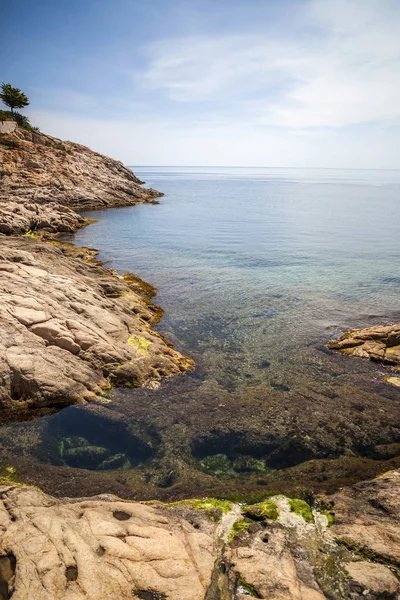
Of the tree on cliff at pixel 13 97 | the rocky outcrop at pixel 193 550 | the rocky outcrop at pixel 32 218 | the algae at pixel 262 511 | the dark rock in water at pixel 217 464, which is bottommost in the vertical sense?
the dark rock in water at pixel 217 464

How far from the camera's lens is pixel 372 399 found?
15930 mm

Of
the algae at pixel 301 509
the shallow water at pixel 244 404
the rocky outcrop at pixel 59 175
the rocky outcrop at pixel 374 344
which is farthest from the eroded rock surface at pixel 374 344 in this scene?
the rocky outcrop at pixel 59 175

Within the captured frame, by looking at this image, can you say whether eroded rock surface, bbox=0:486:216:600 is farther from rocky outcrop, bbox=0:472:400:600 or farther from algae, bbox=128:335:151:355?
algae, bbox=128:335:151:355

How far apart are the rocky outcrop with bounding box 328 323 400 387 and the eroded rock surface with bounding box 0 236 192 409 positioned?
967cm

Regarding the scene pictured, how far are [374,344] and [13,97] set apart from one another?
9701 cm

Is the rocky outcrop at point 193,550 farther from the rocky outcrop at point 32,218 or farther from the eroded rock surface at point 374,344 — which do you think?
the rocky outcrop at point 32,218

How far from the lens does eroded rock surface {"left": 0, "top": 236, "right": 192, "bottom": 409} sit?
1471 cm

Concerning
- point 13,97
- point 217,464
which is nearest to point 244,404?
point 217,464

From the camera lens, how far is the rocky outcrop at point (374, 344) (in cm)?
1908

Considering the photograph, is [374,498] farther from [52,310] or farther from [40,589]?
[52,310]

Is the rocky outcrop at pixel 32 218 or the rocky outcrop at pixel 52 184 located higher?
the rocky outcrop at pixel 52 184

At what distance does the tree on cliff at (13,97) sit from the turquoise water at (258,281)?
41.1 metres

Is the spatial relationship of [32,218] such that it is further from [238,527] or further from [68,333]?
[238,527]

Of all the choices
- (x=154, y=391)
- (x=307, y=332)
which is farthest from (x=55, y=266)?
(x=307, y=332)
